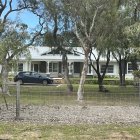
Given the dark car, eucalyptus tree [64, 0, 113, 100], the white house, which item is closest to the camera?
eucalyptus tree [64, 0, 113, 100]

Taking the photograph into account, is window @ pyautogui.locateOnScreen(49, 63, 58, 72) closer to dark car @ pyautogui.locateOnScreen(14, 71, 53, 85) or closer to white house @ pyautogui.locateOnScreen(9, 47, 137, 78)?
white house @ pyautogui.locateOnScreen(9, 47, 137, 78)

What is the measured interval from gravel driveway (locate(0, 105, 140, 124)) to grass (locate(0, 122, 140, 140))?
150 cm

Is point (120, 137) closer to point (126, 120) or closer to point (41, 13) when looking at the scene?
point (126, 120)

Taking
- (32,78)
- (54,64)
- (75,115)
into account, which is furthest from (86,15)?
(54,64)

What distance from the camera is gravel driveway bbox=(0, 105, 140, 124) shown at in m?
15.1

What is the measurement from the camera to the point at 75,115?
17.1 m

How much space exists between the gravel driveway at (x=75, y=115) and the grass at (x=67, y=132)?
1498 millimetres

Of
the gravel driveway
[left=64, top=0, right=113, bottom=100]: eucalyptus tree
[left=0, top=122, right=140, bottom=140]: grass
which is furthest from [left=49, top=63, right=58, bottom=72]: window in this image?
[left=0, top=122, right=140, bottom=140]: grass

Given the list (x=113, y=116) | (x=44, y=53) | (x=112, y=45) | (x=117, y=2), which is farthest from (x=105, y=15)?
(x=44, y=53)

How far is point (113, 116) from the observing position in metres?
16.8

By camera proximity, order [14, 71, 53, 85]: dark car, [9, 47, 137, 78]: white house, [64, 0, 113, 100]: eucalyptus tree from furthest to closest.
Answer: [9, 47, 137, 78]: white house < [14, 71, 53, 85]: dark car < [64, 0, 113, 100]: eucalyptus tree

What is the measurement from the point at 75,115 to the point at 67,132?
4961mm

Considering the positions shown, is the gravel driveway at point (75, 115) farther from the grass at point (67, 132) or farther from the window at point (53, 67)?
the window at point (53, 67)

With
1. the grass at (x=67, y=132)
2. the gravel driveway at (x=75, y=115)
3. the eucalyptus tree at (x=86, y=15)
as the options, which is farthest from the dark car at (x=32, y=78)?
the grass at (x=67, y=132)
